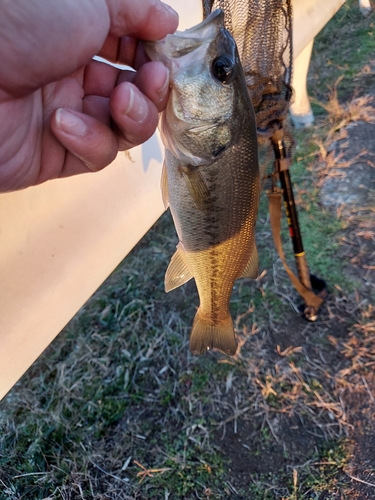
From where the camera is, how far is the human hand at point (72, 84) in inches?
32.4

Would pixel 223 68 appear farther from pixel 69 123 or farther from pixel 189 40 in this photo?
pixel 69 123

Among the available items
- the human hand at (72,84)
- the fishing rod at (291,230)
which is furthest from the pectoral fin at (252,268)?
the human hand at (72,84)

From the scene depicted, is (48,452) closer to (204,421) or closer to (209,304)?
(204,421)

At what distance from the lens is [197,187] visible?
1286 mm

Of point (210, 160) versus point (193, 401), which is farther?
point (193, 401)

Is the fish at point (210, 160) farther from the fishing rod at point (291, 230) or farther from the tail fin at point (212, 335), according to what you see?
the fishing rod at point (291, 230)

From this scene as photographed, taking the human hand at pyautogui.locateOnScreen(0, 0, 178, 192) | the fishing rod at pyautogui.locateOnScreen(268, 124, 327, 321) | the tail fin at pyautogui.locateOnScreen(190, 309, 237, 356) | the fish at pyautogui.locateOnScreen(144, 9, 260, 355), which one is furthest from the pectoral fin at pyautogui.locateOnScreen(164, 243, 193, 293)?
the fishing rod at pyautogui.locateOnScreen(268, 124, 327, 321)

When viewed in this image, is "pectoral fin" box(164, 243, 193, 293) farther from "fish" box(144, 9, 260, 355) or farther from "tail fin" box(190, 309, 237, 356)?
"tail fin" box(190, 309, 237, 356)

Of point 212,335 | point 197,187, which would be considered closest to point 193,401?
point 212,335

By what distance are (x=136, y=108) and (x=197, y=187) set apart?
37cm

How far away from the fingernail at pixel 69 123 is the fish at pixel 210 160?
27cm

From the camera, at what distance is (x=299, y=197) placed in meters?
3.08

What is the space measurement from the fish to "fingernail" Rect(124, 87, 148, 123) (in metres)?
0.16

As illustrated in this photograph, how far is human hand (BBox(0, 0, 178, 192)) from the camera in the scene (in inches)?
32.4
